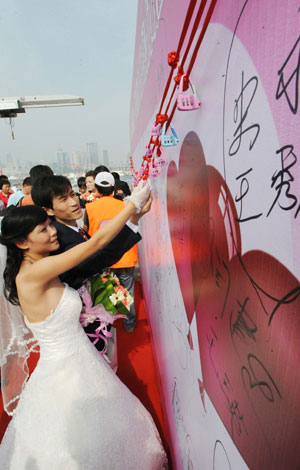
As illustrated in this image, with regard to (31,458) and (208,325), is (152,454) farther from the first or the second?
(208,325)

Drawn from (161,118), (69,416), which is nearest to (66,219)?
(161,118)

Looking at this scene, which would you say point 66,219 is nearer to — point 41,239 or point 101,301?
point 41,239

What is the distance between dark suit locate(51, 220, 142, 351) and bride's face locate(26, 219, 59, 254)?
0.23 meters

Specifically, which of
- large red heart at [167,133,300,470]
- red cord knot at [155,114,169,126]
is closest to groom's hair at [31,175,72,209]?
red cord knot at [155,114,169,126]

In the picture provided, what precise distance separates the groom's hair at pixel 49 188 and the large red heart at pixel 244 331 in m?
0.84

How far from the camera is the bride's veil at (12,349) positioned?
59.1 inches

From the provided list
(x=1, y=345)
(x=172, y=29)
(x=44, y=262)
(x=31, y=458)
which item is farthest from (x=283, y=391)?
(x=1, y=345)

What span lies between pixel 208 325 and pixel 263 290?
0.32 meters

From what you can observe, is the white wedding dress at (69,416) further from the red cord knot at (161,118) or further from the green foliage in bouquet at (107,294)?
the red cord knot at (161,118)

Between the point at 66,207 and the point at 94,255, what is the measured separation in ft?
0.99

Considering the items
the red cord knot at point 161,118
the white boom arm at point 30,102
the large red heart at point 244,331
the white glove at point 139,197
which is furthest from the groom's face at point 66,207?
the white boom arm at point 30,102

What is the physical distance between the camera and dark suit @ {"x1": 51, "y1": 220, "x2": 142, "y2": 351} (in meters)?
1.27

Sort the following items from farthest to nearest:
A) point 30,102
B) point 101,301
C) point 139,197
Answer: point 30,102 → point 101,301 → point 139,197

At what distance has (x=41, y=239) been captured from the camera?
3.47 feet
